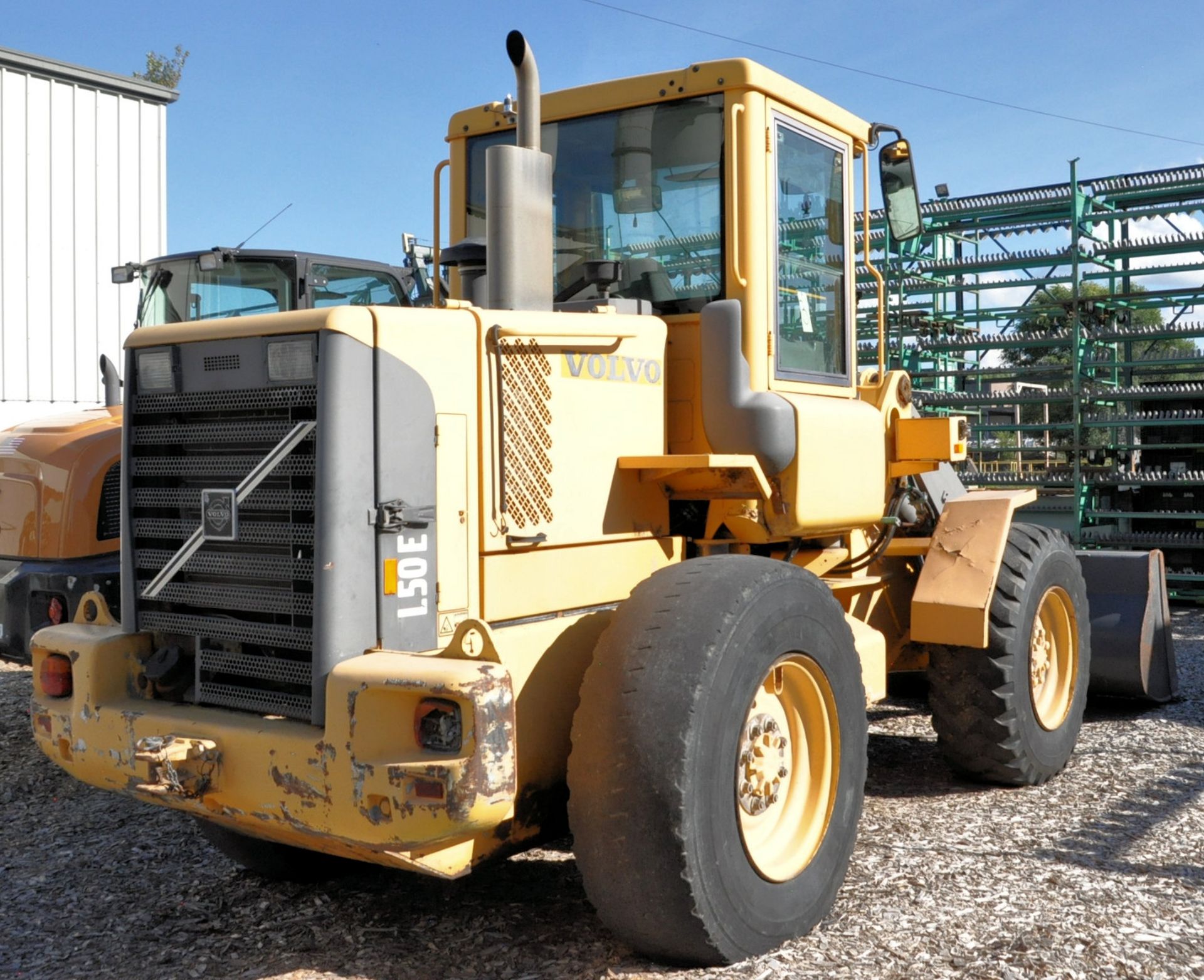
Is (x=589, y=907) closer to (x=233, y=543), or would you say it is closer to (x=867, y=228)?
(x=233, y=543)

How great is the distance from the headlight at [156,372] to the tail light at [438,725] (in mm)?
1427

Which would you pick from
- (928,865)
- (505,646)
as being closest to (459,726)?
(505,646)

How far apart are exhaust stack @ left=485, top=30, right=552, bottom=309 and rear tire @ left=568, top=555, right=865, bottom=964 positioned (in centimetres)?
106

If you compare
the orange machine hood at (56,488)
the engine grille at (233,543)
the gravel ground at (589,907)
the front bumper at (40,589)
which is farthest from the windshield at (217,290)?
the engine grille at (233,543)

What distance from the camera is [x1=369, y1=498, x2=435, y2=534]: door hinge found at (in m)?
3.54

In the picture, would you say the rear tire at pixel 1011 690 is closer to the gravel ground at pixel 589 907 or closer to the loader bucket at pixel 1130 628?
the gravel ground at pixel 589 907

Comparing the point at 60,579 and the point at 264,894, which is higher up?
the point at 60,579

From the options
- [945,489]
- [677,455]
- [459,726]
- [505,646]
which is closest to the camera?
[459,726]

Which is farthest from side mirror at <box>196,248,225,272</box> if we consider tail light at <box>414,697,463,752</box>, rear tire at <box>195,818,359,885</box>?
tail light at <box>414,697,463,752</box>

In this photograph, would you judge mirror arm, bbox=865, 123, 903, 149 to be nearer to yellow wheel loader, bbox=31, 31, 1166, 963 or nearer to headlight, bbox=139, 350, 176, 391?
yellow wheel loader, bbox=31, 31, 1166, 963

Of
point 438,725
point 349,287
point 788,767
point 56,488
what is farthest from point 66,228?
point 438,725

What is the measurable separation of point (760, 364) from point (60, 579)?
13.0 feet

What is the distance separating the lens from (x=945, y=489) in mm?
6312

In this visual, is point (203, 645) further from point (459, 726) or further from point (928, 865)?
point (928, 865)
